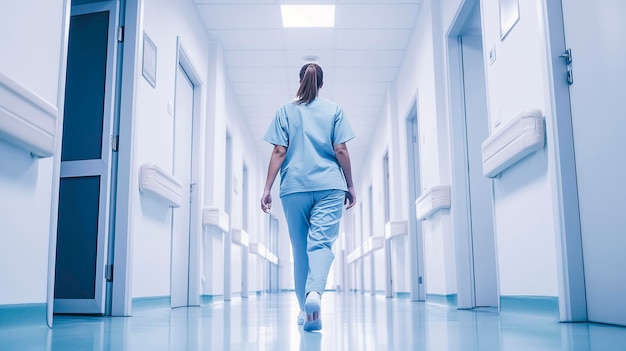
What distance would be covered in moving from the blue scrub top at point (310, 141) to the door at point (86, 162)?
1388 mm

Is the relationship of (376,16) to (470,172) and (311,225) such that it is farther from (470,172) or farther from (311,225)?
(311,225)

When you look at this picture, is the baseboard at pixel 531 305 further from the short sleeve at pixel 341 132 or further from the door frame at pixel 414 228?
the door frame at pixel 414 228

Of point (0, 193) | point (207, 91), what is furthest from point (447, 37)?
point (0, 193)

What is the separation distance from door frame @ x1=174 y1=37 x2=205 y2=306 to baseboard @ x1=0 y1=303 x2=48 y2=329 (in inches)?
122

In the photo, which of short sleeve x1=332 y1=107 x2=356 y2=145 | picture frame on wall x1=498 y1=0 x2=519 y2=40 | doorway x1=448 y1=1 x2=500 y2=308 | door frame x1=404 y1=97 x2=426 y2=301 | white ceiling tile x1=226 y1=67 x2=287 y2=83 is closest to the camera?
short sleeve x1=332 y1=107 x2=356 y2=145

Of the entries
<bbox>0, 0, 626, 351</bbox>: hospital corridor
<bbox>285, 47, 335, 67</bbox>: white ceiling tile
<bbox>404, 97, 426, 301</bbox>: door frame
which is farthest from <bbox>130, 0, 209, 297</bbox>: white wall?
<bbox>404, 97, 426, 301</bbox>: door frame

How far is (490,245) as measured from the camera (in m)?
4.41

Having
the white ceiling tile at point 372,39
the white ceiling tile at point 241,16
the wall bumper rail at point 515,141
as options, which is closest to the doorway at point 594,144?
the wall bumper rail at point 515,141

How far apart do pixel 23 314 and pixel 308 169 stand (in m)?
1.38

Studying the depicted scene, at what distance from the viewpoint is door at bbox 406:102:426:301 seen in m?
6.52

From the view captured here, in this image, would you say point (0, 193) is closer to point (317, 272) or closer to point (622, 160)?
point (317, 272)

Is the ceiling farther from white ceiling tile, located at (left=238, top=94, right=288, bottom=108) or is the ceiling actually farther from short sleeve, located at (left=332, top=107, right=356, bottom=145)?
short sleeve, located at (left=332, top=107, right=356, bottom=145)

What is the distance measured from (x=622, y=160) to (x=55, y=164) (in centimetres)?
243

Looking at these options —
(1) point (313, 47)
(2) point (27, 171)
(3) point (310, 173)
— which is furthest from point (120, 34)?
(1) point (313, 47)
